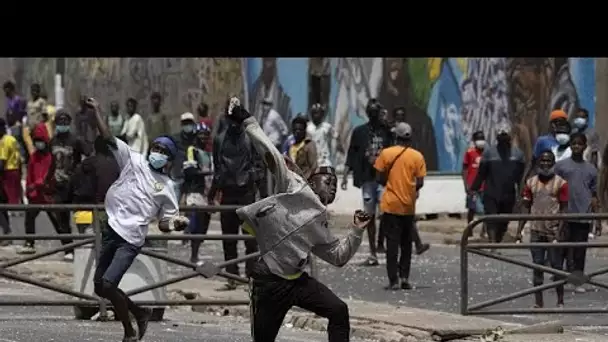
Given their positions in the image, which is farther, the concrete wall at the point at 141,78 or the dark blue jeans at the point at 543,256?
the concrete wall at the point at 141,78

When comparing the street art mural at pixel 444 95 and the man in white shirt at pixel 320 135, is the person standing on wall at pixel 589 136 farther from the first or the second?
the man in white shirt at pixel 320 135

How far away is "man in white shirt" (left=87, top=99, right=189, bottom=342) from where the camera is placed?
46.9ft

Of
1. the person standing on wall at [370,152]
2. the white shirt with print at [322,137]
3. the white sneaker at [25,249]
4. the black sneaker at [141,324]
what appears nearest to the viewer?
the black sneaker at [141,324]

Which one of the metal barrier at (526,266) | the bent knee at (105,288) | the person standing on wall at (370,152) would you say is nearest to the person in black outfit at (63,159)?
the person standing on wall at (370,152)

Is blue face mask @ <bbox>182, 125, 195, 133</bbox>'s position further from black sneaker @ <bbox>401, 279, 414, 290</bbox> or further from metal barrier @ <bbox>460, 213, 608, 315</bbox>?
metal barrier @ <bbox>460, 213, 608, 315</bbox>

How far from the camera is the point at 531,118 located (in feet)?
99.3

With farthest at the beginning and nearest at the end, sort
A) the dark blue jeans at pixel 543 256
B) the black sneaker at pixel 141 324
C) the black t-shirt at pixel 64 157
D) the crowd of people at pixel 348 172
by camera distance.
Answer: the black t-shirt at pixel 64 157 → the crowd of people at pixel 348 172 → the dark blue jeans at pixel 543 256 → the black sneaker at pixel 141 324

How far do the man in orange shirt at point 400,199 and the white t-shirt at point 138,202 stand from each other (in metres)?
4.86

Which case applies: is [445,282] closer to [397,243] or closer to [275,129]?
[397,243]

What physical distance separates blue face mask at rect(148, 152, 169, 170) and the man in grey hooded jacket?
10.3 feet

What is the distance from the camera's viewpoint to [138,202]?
14.4 meters

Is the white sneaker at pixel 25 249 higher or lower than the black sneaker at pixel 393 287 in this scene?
higher

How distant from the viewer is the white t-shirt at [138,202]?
14.4 metres

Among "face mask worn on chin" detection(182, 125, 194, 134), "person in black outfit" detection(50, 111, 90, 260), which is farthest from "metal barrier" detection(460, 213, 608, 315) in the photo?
"face mask worn on chin" detection(182, 125, 194, 134)
